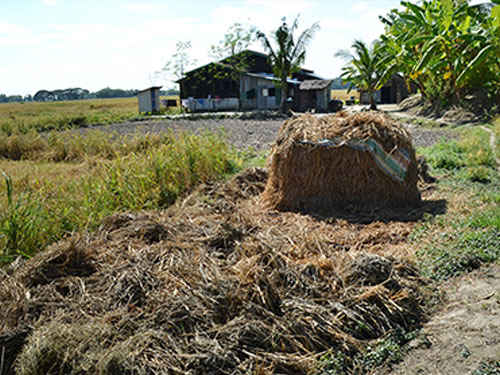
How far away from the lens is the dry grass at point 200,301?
9.67 ft

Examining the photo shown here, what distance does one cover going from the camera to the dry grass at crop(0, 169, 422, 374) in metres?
2.95

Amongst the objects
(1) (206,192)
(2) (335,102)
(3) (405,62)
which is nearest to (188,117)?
(2) (335,102)

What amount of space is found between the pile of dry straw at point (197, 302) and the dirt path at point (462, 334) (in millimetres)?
238

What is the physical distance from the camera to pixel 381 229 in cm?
518

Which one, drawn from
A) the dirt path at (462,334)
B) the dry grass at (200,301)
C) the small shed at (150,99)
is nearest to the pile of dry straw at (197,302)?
the dry grass at (200,301)

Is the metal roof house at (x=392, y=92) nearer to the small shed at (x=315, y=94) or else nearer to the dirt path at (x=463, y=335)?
the small shed at (x=315, y=94)

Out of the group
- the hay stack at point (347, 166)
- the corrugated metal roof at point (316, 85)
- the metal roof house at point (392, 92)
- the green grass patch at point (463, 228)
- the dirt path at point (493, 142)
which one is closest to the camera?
the green grass patch at point (463, 228)

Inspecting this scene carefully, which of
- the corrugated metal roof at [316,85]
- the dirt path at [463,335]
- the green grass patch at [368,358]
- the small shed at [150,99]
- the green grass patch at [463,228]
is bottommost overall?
the green grass patch at [368,358]

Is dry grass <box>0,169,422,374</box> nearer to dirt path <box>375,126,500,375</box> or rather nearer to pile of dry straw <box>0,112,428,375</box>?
pile of dry straw <box>0,112,428,375</box>

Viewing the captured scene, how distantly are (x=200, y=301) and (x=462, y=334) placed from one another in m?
1.94

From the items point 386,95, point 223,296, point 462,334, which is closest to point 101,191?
point 223,296


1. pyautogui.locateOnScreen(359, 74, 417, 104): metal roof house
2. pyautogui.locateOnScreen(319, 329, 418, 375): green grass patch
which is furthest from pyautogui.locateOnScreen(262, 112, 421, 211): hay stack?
pyautogui.locateOnScreen(359, 74, 417, 104): metal roof house

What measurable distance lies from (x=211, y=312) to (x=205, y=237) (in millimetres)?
1253

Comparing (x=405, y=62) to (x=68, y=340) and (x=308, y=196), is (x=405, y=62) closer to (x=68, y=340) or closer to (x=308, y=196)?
(x=308, y=196)
